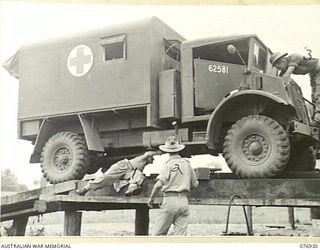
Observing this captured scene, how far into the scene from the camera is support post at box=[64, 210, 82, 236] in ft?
14.6

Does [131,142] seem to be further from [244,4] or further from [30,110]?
[244,4]

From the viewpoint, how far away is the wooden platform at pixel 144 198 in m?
3.94

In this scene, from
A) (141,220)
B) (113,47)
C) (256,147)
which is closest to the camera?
(256,147)

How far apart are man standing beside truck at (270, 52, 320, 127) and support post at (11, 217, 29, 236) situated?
8.40 feet

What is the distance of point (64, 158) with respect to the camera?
16.5ft

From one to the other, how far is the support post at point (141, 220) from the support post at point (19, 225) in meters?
0.97

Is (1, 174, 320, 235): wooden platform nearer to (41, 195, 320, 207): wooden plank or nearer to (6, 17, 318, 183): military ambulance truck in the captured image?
(41, 195, 320, 207): wooden plank

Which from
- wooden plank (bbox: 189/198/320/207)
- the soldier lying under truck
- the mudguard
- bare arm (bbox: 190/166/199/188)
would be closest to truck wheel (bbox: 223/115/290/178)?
wooden plank (bbox: 189/198/320/207)

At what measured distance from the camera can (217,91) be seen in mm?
4676

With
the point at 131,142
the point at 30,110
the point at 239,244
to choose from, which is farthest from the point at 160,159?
the point at 30,110

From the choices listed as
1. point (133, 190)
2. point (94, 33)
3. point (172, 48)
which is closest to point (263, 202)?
point (133, 190)

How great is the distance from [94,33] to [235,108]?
1.47 meters

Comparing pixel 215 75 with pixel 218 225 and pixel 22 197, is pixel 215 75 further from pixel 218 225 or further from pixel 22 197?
pixel 22 197

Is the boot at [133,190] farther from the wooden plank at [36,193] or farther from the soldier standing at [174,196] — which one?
the wooden plank at [36,193]
